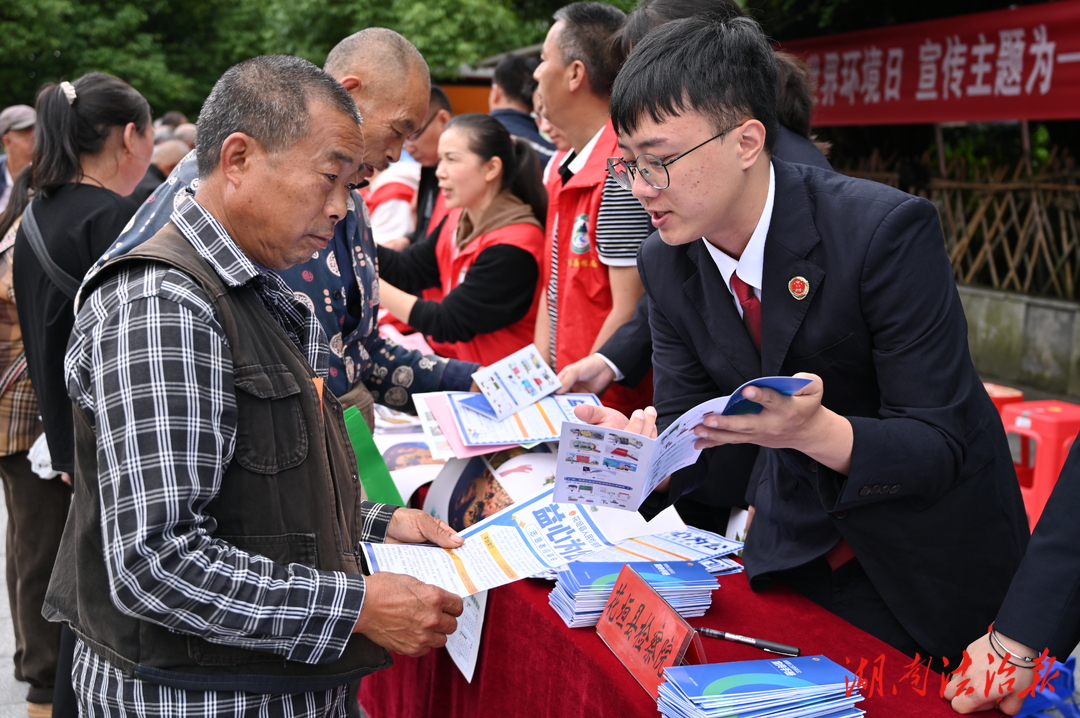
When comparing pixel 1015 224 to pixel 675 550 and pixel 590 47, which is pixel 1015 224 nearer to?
pixel 590 47

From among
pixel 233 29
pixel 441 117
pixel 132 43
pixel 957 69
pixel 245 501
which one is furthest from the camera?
pixel 233 29

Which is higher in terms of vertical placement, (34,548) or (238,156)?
(238,156)

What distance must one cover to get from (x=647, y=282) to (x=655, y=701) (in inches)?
31.8

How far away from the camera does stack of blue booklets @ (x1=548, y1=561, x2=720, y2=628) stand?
1.55 meters

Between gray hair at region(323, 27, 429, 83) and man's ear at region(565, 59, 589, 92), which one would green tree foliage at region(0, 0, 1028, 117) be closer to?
man's ear at region(565, 59, 589, 92)

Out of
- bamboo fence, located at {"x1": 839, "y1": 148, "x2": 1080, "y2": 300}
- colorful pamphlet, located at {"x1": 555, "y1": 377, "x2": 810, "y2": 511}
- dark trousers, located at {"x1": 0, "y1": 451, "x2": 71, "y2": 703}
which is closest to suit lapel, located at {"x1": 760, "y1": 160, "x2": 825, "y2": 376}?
colorful pamphlet, located at {"x1": 555, "y1": 377, "x2": 810, "y2": 511}

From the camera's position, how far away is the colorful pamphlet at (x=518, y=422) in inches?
80.3

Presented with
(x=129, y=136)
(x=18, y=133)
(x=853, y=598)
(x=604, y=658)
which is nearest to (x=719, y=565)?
(x=853, y=598)

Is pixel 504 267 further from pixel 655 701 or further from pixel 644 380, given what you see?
pixel 655 701

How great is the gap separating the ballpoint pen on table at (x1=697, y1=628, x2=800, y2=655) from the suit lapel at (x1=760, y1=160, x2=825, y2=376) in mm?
439

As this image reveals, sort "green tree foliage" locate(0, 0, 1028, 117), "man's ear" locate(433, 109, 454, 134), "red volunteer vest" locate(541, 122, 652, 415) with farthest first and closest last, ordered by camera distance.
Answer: "green tree foliage" locate(0, 0, 1028, 117), "man's ear" locate(433, 109, 454, 134), "red volunteer vest" locate(541, 122, 652, 415)

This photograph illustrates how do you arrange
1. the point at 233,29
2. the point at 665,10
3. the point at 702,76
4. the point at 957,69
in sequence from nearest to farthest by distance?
1. the point at 702,76
2. the point at 665,10
3. the point at 957,69
4. the point at 233,29

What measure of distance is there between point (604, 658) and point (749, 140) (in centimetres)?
87

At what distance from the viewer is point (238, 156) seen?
1237mm
